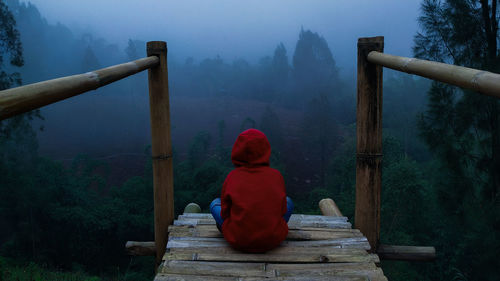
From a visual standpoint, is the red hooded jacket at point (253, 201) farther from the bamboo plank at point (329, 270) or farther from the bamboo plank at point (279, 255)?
the bamboo plank at point (329, 270)

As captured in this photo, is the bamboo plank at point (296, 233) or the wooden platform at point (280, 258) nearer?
the wooden platform at point (280, 258)

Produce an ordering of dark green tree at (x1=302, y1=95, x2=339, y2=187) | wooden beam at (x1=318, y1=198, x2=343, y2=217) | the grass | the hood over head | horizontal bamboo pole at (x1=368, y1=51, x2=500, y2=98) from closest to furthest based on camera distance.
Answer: horizontal bamboo pole at (x1=368, y1=51, x2=500, y2=98), the hood over head, wooden beam at (x1=318, y1=198, x2=343, y2=217), the grass, dark green tree at (x1=302, y1=95, x2=339, y2=187)

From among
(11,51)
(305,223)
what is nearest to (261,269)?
(305,223)

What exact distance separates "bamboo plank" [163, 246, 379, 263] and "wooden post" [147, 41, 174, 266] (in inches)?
Answer: 23.8

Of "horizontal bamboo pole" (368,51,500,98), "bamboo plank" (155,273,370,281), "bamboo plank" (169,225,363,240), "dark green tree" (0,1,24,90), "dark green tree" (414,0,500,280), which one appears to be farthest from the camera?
"dark green tree" (0,1,24,90)

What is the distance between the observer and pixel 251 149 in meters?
2.01

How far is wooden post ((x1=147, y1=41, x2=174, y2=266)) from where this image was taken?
98.5 inches

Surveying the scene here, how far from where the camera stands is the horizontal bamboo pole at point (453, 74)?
3.50ft

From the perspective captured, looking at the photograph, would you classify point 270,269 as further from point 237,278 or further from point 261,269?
point 237,278

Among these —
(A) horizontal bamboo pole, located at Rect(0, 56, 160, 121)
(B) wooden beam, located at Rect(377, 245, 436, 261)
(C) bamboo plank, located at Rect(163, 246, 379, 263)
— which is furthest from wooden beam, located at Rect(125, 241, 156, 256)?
(B) wooden beam, located at Rect(377, 245, 436, 261)

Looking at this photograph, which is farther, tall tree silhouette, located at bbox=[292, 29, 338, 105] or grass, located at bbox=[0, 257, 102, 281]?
tall tree silhouette, located at bbox=[292, 29, 338, 105]

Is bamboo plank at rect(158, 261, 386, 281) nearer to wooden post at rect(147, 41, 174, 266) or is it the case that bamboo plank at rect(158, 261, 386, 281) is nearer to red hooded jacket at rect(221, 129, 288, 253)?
red hooded jacket at rect(221, 129, 288, 253)

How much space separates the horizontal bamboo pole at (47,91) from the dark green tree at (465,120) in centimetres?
727

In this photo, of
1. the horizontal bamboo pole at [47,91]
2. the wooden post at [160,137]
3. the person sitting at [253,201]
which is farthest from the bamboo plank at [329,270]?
the horizontal bamboo pole at [47,91]
